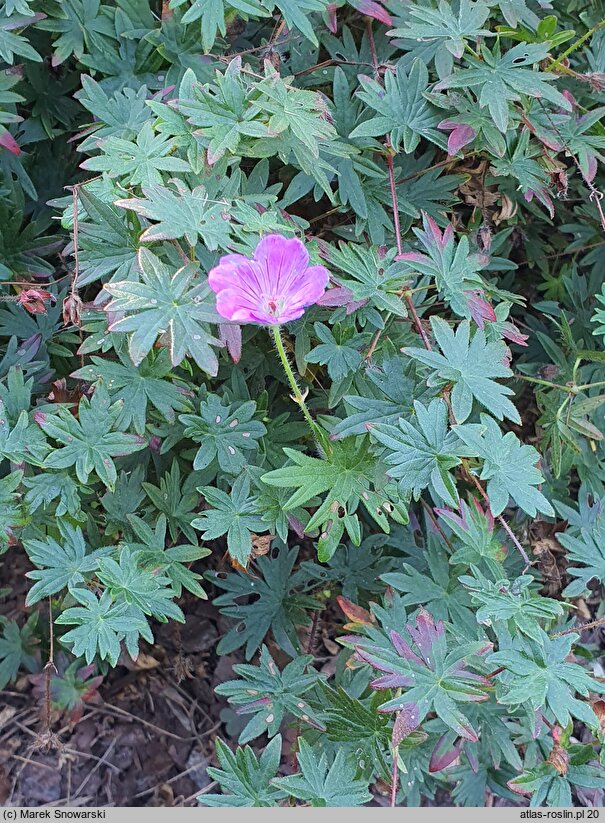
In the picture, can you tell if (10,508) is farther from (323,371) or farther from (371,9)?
(371,9)

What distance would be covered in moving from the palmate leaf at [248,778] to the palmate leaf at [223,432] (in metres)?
0.59

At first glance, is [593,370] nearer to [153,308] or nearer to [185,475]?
[185,475]

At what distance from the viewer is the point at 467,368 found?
55.9 inches

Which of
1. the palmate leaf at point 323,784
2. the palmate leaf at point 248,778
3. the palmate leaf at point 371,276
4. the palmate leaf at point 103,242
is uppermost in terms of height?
the palmate leaf at point 103,242

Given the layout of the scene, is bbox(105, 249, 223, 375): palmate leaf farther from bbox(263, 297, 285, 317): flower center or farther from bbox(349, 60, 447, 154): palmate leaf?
bbox(349, 60, 447, 154): palmate leaf

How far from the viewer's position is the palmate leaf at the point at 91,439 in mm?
1473

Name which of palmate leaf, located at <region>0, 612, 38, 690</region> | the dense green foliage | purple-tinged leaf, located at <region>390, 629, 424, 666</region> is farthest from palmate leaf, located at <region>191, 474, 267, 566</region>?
palmate leaf, located at <region>0, 612, 38, 690</region>

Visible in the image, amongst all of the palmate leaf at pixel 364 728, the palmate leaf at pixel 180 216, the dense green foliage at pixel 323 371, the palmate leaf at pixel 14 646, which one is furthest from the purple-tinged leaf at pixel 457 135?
the palmate leaf at pixel 14 646

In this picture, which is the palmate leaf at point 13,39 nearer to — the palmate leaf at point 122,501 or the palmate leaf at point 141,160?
the palmate leaf at point 141,160

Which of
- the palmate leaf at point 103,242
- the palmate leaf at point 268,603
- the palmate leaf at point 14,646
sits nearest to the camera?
the palmate leaf at point 103,242

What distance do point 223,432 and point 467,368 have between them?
55 cm

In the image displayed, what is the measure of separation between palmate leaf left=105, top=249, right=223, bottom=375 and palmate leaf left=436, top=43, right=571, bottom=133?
2.62 feet

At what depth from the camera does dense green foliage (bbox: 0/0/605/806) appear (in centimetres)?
138

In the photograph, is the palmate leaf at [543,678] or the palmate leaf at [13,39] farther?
the palmate leaf at [13,39]
